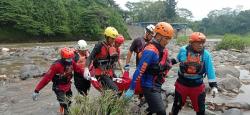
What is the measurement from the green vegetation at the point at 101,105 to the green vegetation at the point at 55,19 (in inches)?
1549

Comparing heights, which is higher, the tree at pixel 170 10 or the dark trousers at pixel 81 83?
the dark trousers at pixel 81 83

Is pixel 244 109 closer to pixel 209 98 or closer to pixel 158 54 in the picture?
pixel 209 98

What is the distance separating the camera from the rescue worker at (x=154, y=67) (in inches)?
224

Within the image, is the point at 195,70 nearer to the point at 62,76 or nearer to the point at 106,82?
the point at 106,82

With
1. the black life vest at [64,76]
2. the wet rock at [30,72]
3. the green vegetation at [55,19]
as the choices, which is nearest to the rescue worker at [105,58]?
the black life vest at [64,76]

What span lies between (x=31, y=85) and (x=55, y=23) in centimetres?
3670

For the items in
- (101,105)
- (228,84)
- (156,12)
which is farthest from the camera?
(156,12)

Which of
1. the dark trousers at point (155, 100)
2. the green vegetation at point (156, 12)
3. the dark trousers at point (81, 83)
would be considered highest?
the dark trousers at point (155, 100)

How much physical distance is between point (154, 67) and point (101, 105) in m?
1.16

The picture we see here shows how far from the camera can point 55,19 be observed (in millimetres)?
49500

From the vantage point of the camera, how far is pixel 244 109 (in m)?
9.04

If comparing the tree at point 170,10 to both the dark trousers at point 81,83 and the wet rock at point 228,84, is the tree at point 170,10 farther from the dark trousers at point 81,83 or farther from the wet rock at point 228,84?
the dark trousers at point 81,83

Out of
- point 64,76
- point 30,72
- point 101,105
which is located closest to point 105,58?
point 64,76

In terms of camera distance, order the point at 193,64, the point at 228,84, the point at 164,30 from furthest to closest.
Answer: the point at 228,84
the point at 193,64
the point at 164,30
